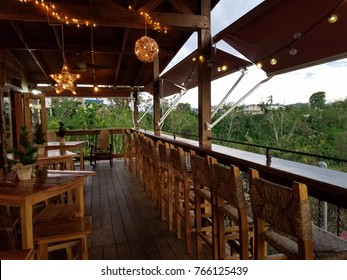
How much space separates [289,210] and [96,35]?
5668 millimetres

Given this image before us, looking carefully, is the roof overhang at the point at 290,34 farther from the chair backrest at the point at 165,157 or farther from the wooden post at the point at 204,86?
the chair backrest at the point at 165,157

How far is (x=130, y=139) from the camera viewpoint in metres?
6.84

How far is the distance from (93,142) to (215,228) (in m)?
7.10

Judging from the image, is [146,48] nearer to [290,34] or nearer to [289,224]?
[290,34]

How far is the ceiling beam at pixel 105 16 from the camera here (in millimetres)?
3385

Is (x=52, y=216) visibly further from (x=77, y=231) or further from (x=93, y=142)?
(x=93, y=142)

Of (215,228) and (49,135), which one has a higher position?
(49,135)

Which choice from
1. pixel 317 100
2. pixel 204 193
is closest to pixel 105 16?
pixel 204 193

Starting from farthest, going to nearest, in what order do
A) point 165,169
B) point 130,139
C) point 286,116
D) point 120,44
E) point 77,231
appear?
point 286,116 → point 130,139 → point 120,44 → point 165,169 → point 77,231

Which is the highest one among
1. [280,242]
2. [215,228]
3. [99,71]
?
[99,71]

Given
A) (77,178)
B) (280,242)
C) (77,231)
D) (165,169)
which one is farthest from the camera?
(165,169)

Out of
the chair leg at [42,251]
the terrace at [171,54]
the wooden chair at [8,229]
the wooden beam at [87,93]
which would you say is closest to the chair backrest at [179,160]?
the terrace at [171,54]

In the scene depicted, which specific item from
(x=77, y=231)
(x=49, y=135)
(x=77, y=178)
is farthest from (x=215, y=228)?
(x=49, y=135)

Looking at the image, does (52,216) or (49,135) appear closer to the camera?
(52,216)
